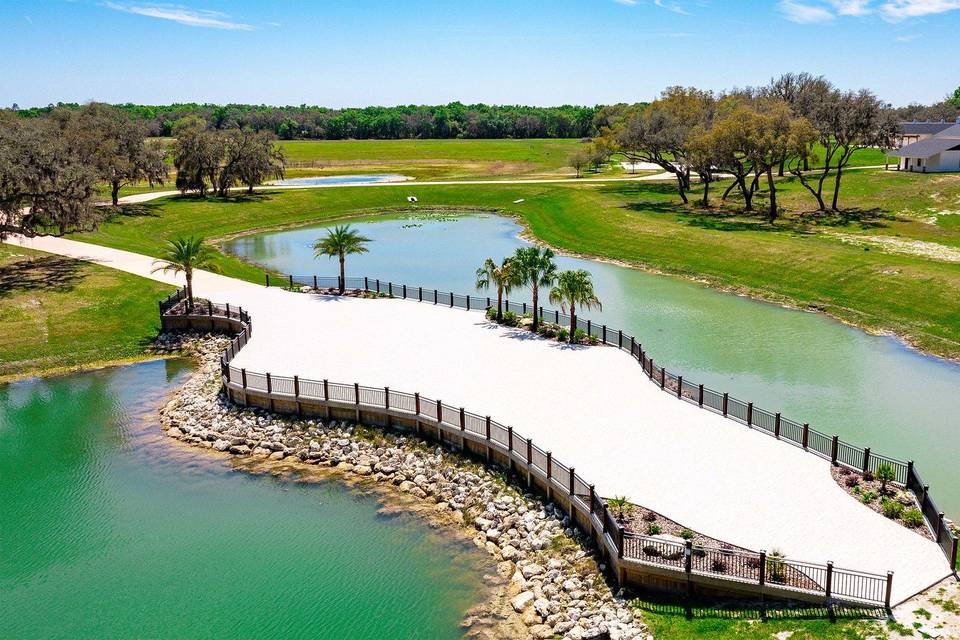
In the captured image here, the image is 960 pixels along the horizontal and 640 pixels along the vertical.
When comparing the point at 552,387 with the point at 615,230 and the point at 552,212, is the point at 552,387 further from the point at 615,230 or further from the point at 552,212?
the point at 552,212

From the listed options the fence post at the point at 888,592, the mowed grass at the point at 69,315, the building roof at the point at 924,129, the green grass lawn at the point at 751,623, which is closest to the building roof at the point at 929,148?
the building roof at the point at 924,129

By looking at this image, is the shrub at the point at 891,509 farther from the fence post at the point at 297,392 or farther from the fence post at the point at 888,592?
the fence post at the point at 297,392

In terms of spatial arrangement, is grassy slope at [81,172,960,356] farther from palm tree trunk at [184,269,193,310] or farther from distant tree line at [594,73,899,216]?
palm tree trunk at [184,269,193,310]

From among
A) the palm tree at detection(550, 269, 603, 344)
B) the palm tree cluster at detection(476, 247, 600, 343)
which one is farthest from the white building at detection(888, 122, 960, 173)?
the palm tree at detection(550, 269, 603, 344)

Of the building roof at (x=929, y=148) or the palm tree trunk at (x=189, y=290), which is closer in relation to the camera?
the palm tree trunk at (x=189, y=290)

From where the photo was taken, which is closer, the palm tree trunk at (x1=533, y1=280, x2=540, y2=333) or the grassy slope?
the palm tree trunk at (x1=533, y1=280, x2=540, y2=333)

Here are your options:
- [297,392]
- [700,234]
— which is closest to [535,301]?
[297,392]
